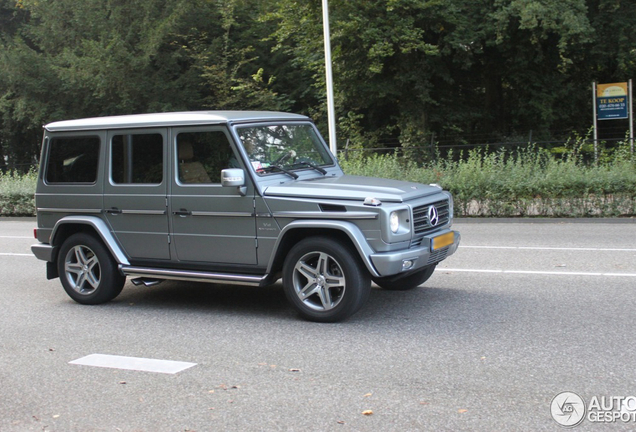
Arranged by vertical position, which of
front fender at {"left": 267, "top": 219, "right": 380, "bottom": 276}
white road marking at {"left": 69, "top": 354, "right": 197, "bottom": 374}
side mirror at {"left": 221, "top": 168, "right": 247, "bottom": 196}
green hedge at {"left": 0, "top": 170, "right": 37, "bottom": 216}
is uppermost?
side mirror at {"left": 221, "top": 168, "right": 247, "bottom": 196}

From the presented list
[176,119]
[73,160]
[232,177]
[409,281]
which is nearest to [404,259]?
[409,281]

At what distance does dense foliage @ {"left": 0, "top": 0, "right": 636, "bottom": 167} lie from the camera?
28.9 metres

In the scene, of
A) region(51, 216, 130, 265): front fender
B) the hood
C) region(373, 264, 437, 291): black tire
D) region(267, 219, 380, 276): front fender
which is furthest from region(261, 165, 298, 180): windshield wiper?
region(51, 216, 130, 265): front fender

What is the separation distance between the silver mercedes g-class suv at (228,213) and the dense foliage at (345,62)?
20826mm

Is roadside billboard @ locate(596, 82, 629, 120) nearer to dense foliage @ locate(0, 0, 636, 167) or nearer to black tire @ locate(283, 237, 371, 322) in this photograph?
dense foliage @ locate(0, 0, 636, 167)

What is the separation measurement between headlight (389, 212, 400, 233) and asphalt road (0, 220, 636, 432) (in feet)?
2.99

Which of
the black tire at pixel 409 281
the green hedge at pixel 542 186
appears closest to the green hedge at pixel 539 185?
the green hedge at pixel 542 186

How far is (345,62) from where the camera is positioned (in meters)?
31.5

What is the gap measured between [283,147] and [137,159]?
5.19ft

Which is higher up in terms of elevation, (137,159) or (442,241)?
(137,159)

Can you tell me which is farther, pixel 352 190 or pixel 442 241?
pixel 442 241

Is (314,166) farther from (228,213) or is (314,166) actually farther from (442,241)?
(442,241)

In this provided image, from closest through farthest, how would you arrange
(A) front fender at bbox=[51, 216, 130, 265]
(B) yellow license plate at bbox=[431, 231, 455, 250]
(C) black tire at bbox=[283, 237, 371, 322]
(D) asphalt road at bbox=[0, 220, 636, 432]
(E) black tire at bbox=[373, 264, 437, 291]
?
(D) asphalt road at bbox=[0, 220, 636, 432]
(C) black tire at bbox=[283, 237, 371, 322]
(B) yellow license plate at bbox=[431, 231, 455, 250]
(A) front fender at bbox=[51, 216, 130, 265]
(E) black tire at bbox=[373, 264, 437, 291]

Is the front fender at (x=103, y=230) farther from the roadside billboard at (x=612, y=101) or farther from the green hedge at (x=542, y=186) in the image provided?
the roadside billboard at (x=612, y=101)
